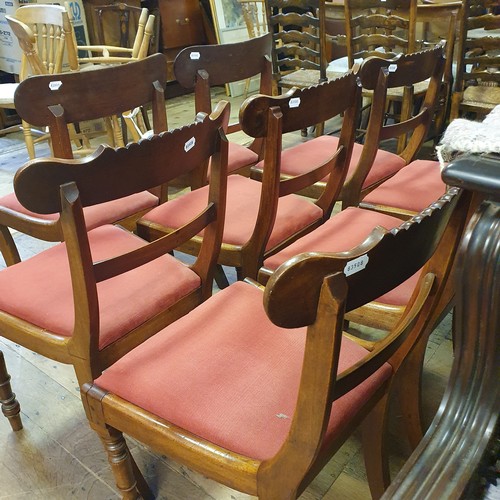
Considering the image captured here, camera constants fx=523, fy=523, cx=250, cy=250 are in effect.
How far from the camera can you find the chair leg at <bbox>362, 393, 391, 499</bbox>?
0.97m

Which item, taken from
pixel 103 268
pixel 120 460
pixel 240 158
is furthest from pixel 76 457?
pixel 240 158

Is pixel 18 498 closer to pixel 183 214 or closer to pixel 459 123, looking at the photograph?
pixel 183 214

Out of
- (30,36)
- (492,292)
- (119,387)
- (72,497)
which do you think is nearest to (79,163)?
(119,387)

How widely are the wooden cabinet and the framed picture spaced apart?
293mm

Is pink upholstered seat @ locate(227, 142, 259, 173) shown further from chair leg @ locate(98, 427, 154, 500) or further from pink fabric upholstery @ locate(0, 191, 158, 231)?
chair leg @ locate(98, 427, 154, 500)

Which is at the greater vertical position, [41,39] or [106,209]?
[41,39]

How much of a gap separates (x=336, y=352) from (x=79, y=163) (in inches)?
20.3

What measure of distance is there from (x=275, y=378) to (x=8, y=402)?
2.69 ft

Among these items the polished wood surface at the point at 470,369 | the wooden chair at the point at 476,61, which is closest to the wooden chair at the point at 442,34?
the wooden chair at the point at 476,61

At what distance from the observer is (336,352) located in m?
0.58

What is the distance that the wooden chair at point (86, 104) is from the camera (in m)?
1.44

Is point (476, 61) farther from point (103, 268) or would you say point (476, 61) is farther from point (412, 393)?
point (103, 268)

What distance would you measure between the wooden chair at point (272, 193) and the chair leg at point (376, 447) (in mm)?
533

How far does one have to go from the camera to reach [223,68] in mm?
1817
